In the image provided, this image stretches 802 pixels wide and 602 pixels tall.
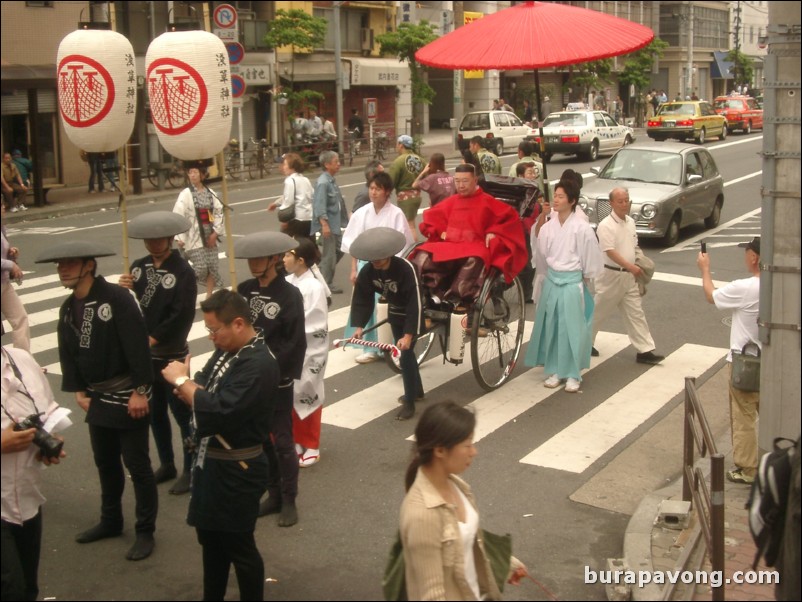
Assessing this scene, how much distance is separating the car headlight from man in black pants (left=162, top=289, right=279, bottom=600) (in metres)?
12.3

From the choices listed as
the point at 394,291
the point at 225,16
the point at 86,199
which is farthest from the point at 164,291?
the point at 86,199

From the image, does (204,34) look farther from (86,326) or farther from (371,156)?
(371,156)

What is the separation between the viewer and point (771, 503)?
4078 mm

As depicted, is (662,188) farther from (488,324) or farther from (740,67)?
(740,67)

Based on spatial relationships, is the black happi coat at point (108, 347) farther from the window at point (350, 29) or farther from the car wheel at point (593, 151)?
the window at point (350, 29)

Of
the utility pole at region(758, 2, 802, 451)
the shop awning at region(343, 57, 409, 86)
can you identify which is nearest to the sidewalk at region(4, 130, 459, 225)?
the shop awning at region(343, 57, 409, 86)

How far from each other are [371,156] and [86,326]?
95.5 feet

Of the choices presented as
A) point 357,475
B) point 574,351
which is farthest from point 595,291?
point 357,475

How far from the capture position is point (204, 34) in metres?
7.18

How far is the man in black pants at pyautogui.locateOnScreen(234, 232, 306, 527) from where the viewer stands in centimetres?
620

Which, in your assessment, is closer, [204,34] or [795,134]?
[795,134]

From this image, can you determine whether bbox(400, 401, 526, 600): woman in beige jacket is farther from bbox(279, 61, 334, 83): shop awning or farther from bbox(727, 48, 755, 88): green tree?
bbox(727, 48, 755, 88): green tree

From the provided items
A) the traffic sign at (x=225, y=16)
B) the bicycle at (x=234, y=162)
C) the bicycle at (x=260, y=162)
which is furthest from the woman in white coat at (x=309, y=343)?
the bicycle at (x=260, y=162)

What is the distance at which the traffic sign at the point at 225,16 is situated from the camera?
22183 mm
